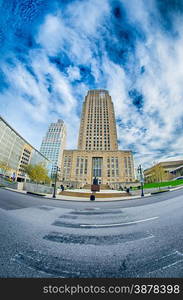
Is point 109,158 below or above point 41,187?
above

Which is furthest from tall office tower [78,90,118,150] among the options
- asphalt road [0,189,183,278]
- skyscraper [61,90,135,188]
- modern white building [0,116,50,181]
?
asphalt road [0,189,183,278]

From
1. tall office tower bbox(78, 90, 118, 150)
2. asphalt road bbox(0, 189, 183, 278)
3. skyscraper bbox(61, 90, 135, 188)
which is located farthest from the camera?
tall office tower bbox(78, 90, 118, 150)

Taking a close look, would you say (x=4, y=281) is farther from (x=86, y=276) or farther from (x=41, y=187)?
(x=41, y=187)

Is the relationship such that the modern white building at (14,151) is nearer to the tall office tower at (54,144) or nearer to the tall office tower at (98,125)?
the tall office tower at (98,125)

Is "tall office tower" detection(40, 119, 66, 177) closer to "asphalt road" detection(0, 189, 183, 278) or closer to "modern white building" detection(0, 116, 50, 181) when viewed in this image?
"modern white building" detection(0, 116, 50, 181)

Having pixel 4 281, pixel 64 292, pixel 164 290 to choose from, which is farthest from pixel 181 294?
pixel 4 281

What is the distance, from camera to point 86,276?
194cm

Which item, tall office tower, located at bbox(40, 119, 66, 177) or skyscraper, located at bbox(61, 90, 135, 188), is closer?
skyscraper, located at bbox(61, 90, 135, 188)

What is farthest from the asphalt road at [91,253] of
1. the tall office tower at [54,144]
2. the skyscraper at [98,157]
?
the tall office tower at [54,144]

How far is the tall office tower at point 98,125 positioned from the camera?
81.8 m

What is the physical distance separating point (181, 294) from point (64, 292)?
1.98m

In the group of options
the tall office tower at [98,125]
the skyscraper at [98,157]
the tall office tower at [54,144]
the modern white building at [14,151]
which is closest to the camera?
the modern white building at [14,151]

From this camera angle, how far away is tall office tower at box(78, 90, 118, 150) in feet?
268

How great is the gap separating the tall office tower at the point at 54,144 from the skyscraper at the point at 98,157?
3246 inches
